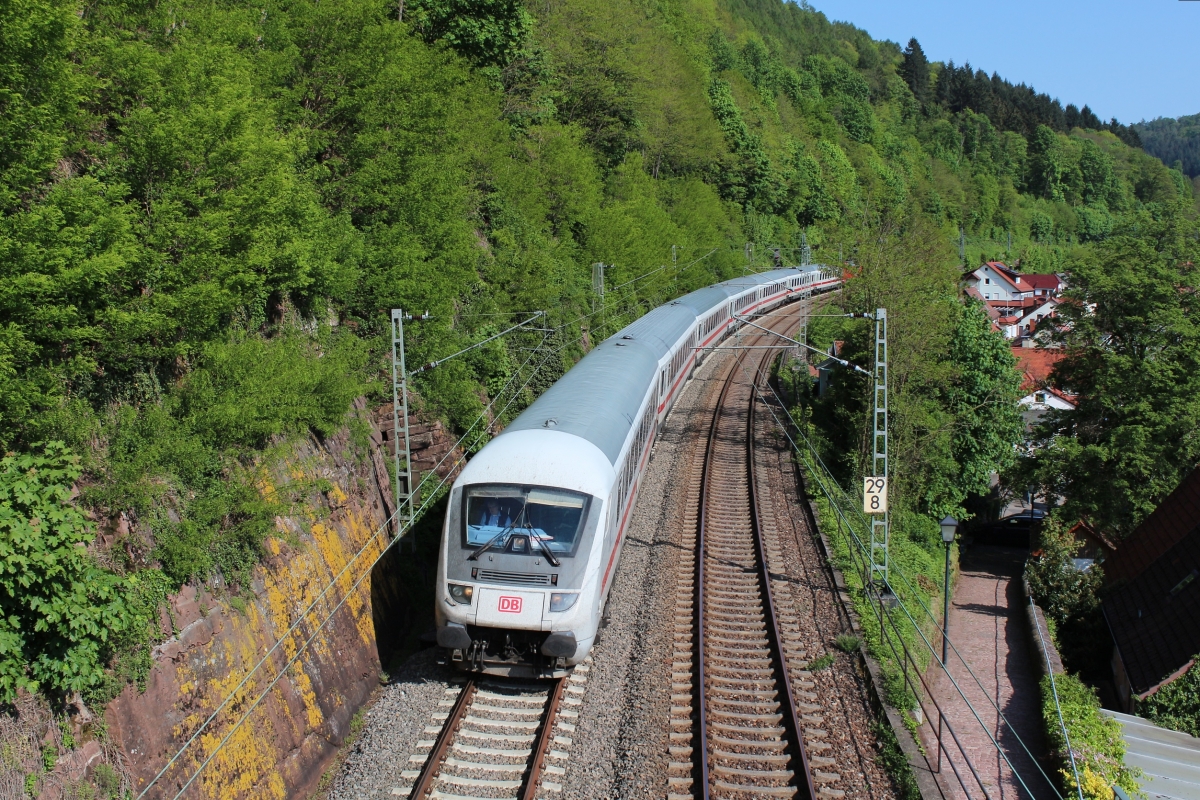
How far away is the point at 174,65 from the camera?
1188cm

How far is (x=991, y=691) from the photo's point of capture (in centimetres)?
2003

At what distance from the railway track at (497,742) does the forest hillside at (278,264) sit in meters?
3.14

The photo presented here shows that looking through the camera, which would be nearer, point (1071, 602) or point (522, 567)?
point (522, 567)

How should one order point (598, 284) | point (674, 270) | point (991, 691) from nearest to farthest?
point (991, 691) → point (598, 284) → point (674, 270)

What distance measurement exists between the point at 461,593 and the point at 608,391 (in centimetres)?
611

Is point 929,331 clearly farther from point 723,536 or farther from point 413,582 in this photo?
point 413,582

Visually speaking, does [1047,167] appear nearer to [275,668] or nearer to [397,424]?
[397,424]

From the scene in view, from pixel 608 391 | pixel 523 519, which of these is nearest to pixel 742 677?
pixel 523 519

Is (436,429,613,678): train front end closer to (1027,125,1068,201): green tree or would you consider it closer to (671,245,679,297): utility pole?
(671,245,679,297): utility pole

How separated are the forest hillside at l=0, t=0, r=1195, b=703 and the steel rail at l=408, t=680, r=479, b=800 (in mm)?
3091

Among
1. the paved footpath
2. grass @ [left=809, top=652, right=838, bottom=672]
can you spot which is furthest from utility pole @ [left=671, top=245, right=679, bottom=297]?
grass @ [left=809, top=652, right=838, bottom=672]

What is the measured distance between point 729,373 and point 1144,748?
81.8 feet

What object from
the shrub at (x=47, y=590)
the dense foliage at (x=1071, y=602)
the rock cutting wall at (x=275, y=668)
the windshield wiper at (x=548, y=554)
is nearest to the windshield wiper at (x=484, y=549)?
the windshield wiper at (x=548, y=554)

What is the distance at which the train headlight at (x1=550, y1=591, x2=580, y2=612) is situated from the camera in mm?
10875
